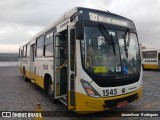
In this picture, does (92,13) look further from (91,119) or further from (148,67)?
(148,67)

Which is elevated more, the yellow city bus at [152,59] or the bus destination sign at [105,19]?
the bus destination sign at [105,19]

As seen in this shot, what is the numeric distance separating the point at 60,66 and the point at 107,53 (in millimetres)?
1809

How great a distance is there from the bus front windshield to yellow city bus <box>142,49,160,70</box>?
2013cm

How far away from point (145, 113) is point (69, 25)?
3.52m

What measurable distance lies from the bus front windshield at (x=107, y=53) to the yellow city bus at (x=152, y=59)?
2013 centimetres

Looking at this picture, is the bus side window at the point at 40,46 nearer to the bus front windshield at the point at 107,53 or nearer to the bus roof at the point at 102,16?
the bus roof at the point at 102,16

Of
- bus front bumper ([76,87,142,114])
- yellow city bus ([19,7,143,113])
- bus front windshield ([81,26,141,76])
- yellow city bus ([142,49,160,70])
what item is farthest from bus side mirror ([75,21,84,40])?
yellow city bus ([142,49,160,70])

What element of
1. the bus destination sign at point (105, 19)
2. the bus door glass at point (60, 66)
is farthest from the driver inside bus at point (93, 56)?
the bus door glass at point (60, 66)

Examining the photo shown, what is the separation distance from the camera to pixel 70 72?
5922 mm

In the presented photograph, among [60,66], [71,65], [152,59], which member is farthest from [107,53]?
[152,59]

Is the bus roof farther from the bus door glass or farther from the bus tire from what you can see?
the bus tire

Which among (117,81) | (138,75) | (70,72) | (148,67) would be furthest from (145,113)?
(148,67)

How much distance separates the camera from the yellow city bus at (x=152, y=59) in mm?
25350

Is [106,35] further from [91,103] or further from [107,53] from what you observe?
[91,103]
